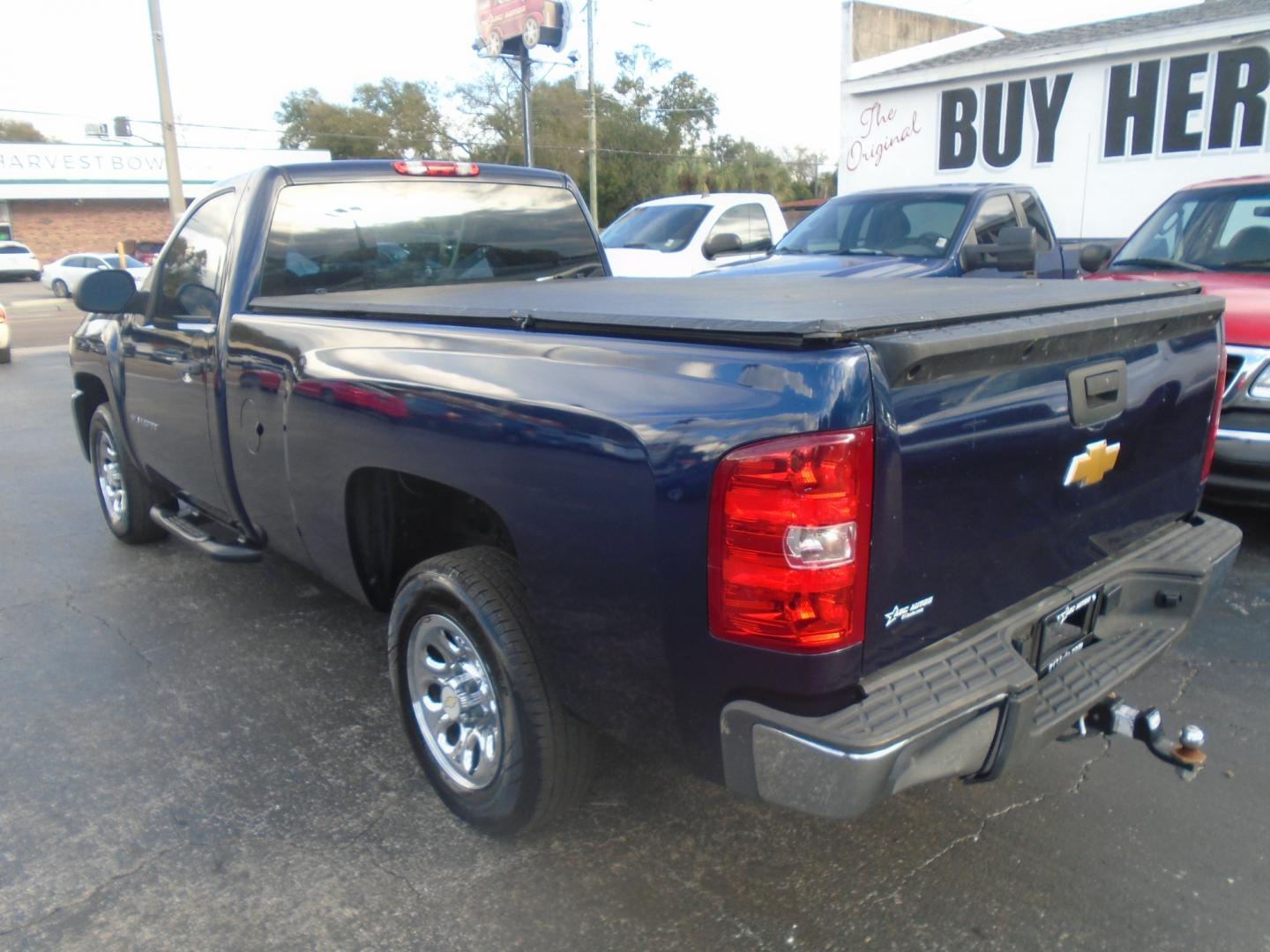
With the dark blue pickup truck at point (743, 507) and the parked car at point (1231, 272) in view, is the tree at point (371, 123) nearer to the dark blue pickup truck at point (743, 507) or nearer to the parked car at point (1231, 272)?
the parked car at point (1231, 272)

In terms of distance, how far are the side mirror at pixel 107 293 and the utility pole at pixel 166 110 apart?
16.3 metres

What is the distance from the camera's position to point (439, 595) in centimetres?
275

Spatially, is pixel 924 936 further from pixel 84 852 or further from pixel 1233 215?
pixel 1233 215

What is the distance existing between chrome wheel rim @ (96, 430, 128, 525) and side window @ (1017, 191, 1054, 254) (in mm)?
7012

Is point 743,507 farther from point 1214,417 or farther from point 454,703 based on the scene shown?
point 1214,417

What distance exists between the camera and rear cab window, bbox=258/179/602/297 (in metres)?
3.94

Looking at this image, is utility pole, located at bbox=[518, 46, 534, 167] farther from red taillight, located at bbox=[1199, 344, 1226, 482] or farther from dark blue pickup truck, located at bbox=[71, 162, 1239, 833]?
red taillight, located at bbox=[1199, 344, 1226, 482]

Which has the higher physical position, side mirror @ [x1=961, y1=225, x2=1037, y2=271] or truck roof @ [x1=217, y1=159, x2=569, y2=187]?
truck roof @ [x1=217, y1=159, x2=569, y2=187]

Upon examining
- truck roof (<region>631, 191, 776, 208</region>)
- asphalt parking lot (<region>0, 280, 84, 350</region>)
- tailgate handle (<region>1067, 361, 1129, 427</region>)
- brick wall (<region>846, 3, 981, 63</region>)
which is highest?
brick wall (<region>846, 3, 981, 63</region>)

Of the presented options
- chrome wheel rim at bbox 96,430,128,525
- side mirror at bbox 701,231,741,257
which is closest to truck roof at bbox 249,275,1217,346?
chrome wheel rim at bbox 96,430,128,525

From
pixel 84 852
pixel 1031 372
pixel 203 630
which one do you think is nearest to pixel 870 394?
pixel 1031 372

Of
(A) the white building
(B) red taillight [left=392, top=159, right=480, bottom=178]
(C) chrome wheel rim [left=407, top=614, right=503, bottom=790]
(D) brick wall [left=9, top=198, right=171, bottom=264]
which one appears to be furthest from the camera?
(D) brick wall [left=9, top=198, right=171, bottom=264]

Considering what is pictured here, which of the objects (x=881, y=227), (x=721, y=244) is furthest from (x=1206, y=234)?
(x=721, y=244)

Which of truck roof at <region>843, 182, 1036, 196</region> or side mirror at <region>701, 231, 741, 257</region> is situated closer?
truck roof at <region>843, 182, 1036, 196</region>
